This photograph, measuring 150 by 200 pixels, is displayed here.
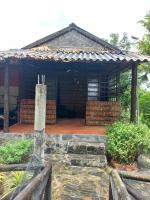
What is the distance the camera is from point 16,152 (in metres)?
8.38

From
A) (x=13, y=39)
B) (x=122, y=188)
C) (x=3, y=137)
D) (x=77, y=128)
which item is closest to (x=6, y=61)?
(x=3, y=137)

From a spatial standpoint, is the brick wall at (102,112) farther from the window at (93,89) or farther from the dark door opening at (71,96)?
the dark door opening at (71,96)

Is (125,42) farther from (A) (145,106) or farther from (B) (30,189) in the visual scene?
(B) (30,189)

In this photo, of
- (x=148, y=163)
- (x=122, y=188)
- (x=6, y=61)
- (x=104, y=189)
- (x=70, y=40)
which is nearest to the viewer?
(x=122, y=188)

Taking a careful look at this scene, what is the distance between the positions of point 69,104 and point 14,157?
6298 millimetres

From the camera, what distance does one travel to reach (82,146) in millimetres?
8938

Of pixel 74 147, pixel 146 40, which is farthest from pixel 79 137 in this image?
pixel 146 40

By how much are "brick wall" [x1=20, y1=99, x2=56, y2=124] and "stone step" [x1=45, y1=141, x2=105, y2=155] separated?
9.59ft

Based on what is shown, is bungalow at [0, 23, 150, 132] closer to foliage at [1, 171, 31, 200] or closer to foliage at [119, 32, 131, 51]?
foliage at [1, 171, 31, 200]

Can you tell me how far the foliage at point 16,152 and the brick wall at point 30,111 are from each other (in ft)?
10.5

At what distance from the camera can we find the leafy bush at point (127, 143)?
8961mm

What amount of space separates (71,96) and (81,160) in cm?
603

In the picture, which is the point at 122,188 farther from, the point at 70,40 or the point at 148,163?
the point at 70,40

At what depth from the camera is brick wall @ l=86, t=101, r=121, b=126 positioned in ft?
38.2
